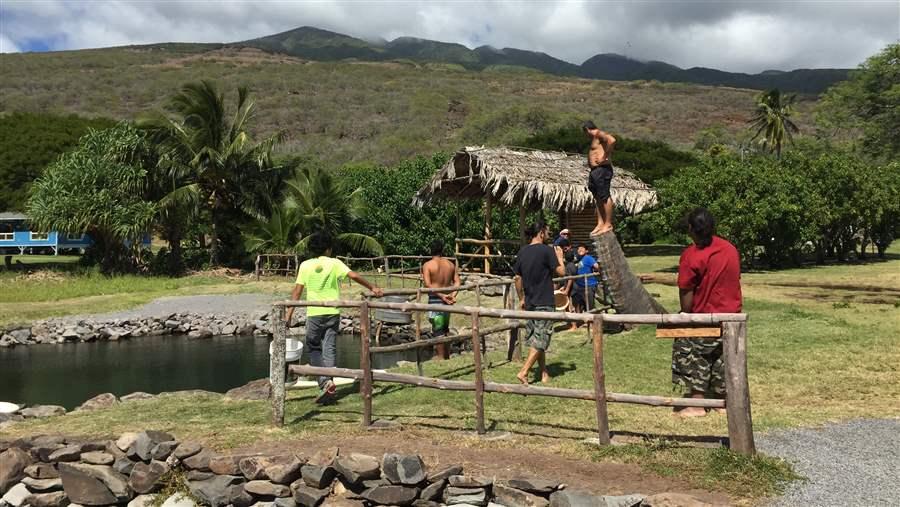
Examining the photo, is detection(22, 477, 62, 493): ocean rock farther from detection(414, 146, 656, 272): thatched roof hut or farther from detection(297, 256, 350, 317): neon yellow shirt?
detection(414, 146, 656, 272): thatched roof hut

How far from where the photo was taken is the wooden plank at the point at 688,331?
18.3 feet

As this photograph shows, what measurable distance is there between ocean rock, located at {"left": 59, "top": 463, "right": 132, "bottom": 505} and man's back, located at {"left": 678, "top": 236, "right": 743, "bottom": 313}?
203 inches

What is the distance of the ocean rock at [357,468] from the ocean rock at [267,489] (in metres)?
0.49

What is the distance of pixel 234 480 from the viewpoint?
19.0 feet

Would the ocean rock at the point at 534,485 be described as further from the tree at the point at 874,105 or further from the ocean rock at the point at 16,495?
the tree at the point at 874,105

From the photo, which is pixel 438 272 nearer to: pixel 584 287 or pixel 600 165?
pixel 600 165

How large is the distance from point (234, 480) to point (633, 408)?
3776 mm

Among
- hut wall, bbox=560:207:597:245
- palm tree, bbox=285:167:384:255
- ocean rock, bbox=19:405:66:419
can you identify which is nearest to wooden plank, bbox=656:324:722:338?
ocean rock, bbox=19:405:66:419

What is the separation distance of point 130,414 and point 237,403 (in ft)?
3.74

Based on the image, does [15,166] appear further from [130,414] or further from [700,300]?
[700,300]

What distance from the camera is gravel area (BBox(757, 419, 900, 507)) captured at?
4.72m

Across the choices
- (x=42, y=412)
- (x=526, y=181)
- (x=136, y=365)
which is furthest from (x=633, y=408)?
(x=526, y=181)

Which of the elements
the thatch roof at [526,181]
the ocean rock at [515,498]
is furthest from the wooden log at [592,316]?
the thatch roof at [526,181]

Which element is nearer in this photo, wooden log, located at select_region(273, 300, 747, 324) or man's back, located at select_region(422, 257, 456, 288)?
wooden log, located at select_region(273, 300, 747, 324)
